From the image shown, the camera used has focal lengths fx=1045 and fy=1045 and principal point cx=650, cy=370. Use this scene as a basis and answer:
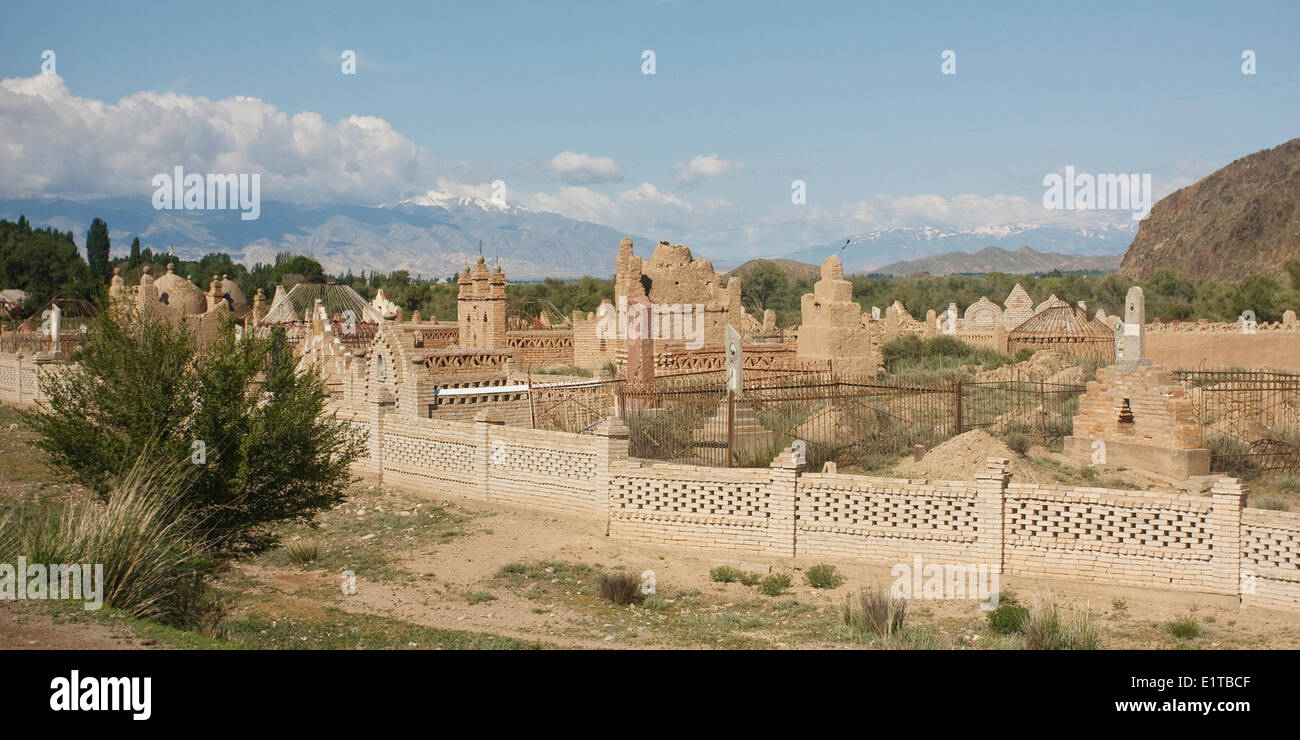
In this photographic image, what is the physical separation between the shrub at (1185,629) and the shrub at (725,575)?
461 cm

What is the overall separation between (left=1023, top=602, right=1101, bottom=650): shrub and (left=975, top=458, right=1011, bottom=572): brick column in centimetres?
192

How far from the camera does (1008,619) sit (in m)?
10.0

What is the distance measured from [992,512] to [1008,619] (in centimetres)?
198

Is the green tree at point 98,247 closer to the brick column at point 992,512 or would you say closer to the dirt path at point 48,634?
the dirt path at point 48,634

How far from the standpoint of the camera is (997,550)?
11773 mm

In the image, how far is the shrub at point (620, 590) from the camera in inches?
454

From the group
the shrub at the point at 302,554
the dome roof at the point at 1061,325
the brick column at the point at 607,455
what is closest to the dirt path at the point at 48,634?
the shrub at the point at 302,554

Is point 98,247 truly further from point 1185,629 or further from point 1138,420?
point 1185,629

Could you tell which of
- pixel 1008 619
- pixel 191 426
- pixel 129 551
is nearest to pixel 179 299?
pixel 191 426

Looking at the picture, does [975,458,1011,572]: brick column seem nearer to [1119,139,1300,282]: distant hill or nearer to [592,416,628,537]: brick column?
[592,416,628,537]: brick column
